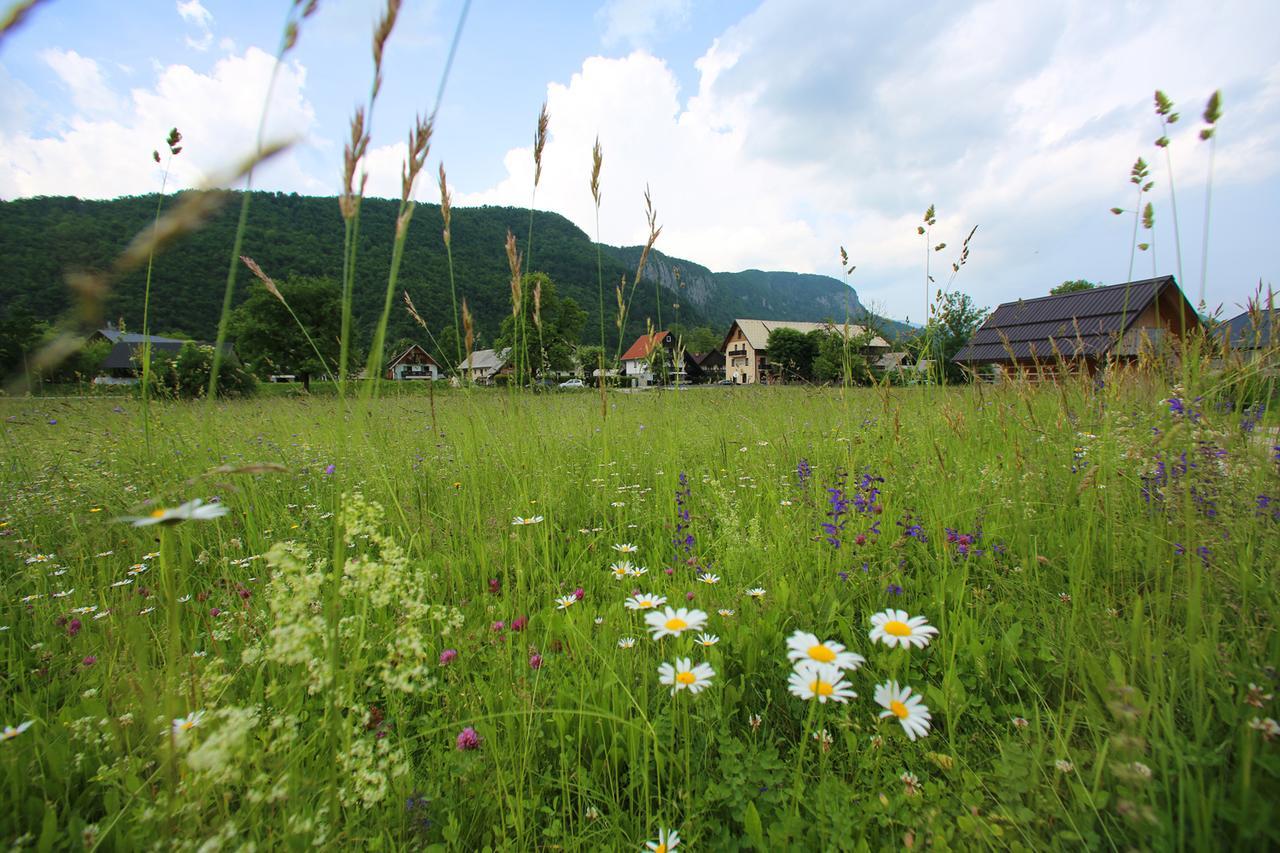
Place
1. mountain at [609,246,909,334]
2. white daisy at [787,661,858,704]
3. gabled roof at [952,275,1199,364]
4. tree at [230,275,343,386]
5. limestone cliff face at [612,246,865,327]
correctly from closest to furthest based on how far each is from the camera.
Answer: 1. white daisy at [787,661,858,704]
2. gabled roof at [952,275,1199,364]
3. tree at [230,275,343,386]
4. mountain at [609,246,909,334]
5. limestone cliff face at [612,246,865,327]

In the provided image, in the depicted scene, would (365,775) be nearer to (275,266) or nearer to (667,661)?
(667,661)

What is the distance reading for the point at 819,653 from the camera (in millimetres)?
919

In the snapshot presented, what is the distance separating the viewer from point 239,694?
140cm

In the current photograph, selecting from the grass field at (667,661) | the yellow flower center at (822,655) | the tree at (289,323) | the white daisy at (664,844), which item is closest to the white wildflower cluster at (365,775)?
the grass field at (667,661)

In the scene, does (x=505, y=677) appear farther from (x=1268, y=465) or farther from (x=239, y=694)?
(x=1268, y=465)

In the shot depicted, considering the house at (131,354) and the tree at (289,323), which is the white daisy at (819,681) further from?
the tree at (289,323)

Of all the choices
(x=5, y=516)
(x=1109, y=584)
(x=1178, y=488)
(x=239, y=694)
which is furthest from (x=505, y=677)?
(x=5, y=516)

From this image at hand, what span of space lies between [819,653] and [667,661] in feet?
1.72

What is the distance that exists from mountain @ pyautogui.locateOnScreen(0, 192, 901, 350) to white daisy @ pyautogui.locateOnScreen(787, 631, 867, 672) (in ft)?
4.03

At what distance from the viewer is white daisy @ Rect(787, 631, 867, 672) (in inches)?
32.8

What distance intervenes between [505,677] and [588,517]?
134 cm

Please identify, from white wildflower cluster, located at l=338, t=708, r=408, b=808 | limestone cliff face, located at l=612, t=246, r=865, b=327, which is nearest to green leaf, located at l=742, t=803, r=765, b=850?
white wildflower cluster, located at l=338, t=708, r=408, b=808

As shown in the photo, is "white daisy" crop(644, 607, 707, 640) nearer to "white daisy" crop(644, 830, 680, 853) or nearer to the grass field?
the grass field

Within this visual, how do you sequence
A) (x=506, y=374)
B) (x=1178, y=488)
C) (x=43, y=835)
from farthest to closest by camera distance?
(x=506, y=374), (x=1178, y=488), (x=43, y=835)
